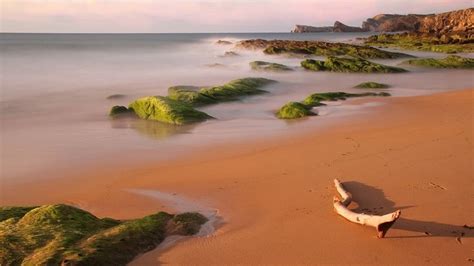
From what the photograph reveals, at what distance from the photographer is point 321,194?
5617mm

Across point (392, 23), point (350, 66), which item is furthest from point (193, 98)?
point (392, 23)

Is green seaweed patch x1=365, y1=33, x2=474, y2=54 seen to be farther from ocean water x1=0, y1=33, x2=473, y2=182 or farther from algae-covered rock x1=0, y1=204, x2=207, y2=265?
algae-covered rock x1=0, y1=204, x2=207, y2=265

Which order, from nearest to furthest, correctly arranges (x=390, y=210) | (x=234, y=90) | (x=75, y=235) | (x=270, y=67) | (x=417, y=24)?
1. (x=75, y=235)
2. (x=390, y=210)
3. (x=234, y=90)
4. (x=270, y=67)
5. (x=417, y=24)

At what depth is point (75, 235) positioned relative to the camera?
4.17m

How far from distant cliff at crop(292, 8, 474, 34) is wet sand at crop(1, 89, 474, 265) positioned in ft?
189

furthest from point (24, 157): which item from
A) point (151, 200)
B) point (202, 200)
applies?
point (202, 200)

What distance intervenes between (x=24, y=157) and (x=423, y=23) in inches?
3266

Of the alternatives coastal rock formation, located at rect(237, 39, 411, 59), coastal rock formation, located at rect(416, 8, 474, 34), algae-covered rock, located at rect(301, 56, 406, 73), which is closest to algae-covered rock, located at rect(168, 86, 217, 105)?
algae-covered rock, located at rect(301, 56, 406, 73)

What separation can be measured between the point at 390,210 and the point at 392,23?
131759 millimetres

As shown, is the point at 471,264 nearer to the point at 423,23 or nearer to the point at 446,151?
the point at 446,151

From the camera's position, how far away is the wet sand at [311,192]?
4.15 m

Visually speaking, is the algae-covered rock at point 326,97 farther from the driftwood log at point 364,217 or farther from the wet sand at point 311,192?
the driftwood log at point 364,217

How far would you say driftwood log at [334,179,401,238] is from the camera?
4109mm

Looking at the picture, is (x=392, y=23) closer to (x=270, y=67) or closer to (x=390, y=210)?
(x=270, y=67)
